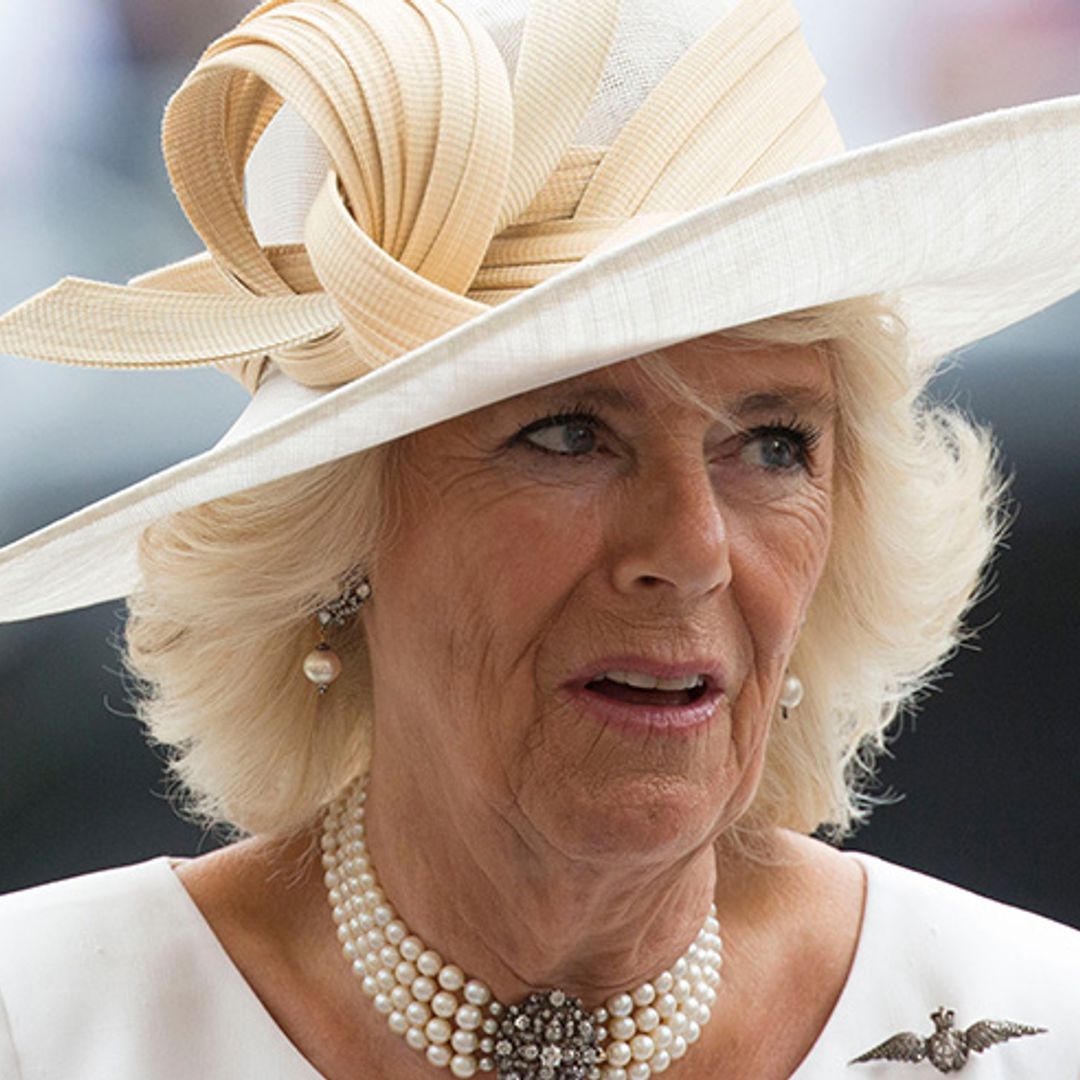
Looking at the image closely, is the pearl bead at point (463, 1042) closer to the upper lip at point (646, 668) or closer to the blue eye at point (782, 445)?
the upper lip at point (646, 668)

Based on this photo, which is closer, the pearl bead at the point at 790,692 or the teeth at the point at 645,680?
the teeth at the point at 645,680

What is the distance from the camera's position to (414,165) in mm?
1225

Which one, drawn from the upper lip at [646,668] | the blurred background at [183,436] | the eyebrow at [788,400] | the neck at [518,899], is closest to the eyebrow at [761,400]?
the eyebrow at [788,400]

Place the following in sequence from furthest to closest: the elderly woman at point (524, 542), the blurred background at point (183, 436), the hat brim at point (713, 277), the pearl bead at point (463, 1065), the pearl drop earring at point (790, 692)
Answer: the blurred background at point (183, 436), the pearl drop earring at point (790, 692), the pearl bead at point (463, 1065), the elderly woman at point (524, 542), the hat brim at point (713, 277)

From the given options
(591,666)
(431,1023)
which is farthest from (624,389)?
(431,1023)

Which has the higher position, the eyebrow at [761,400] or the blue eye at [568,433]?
the eyebrow at [761,400]

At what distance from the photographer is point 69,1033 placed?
1.44 meters

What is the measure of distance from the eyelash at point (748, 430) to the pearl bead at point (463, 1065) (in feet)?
1.46

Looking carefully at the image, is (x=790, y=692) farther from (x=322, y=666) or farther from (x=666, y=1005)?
(x=322, y=666)

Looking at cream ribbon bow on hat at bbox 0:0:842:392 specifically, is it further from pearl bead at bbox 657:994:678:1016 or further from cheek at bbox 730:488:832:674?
pearl bead at bbox 657:994:678:1016

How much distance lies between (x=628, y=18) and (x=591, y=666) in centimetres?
43

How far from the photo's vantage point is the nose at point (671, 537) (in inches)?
49.2

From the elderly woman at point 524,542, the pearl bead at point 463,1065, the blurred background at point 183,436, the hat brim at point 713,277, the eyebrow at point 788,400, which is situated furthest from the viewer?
the blurred background at point 183,436

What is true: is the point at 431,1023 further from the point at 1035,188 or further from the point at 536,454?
the point at 1035,188
